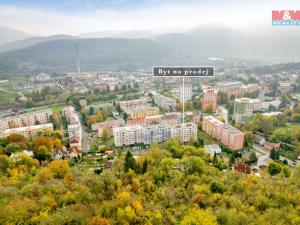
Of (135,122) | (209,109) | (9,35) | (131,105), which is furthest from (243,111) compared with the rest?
(9,35)

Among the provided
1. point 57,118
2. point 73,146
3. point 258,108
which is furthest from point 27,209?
point 258,108

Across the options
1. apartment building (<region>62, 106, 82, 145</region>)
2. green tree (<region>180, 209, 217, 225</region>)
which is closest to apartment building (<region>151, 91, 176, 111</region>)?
apartment building (<region>62, 106, 82, 145</region>)

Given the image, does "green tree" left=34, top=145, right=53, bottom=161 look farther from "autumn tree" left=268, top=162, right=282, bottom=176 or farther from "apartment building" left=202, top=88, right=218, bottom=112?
"apartment building" left=202, top=88, right=218, bottom=112

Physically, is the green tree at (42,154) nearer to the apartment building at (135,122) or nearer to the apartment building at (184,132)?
the apartment building at (135,122)

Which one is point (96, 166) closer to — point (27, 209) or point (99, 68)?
point (27, 209)

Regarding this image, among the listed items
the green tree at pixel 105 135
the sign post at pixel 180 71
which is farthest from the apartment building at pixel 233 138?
the green tree at pixel 105 135

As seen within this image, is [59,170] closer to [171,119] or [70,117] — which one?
[171,119]

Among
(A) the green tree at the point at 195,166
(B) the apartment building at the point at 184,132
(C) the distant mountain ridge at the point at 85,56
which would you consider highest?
(C) the distant mountain ridge at the point at 85,56
